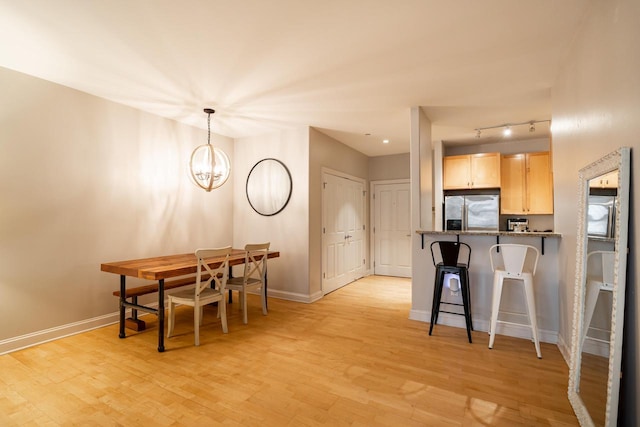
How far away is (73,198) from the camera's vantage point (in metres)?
3.24

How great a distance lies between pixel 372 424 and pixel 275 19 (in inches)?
109

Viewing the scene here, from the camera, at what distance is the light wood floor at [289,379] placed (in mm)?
1883

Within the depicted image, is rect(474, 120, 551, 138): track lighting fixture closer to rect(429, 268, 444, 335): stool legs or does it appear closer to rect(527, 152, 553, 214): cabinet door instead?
rect(527, 152, 553, 214): cabinet door

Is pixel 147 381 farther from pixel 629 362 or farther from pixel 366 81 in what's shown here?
pixel 366 81

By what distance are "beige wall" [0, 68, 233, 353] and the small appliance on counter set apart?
5.51 metres

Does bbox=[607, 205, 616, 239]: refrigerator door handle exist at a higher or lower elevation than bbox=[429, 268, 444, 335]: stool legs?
higher

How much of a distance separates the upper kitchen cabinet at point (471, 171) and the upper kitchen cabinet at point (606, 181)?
337cm

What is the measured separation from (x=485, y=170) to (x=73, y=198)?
5.94 m

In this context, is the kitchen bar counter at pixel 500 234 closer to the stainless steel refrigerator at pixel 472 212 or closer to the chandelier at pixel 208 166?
the stainless steel refrigerator at pixel 472 212

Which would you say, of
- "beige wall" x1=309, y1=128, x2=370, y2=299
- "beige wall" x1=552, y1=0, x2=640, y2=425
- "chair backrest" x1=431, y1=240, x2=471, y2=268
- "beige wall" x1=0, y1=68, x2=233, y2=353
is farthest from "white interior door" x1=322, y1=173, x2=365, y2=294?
"beige wall" x1=552, y1=0, x2=640, y2=425

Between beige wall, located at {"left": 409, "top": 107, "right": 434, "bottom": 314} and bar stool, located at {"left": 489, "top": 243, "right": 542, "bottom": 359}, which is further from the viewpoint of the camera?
beige wall, located at {"left": 409, "top": 107, "right": 434, "bottom": 314}

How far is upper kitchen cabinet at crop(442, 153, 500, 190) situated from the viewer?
507 centimetres

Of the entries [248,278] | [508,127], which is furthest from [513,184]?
[248,278]

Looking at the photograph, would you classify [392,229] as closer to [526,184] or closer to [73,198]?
[526,184]
